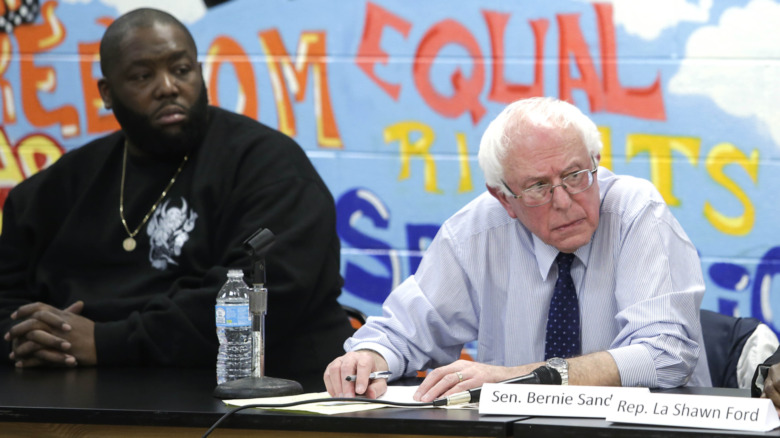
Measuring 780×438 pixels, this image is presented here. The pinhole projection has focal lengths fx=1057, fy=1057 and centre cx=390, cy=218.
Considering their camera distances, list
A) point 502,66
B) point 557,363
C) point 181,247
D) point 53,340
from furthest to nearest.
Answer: point 502,66 → point 181,247 → point 53,340 → point 557,363

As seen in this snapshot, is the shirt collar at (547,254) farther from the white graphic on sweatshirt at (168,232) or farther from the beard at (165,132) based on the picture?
the beard at (165,132)

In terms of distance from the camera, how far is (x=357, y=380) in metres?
2.18

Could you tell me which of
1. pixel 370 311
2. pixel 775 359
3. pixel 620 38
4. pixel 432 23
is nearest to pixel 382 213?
pixel 370 311

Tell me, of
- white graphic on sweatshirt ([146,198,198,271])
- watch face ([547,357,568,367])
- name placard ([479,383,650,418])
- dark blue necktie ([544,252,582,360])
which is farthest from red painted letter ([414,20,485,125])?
name placard ([479,383,650,418])

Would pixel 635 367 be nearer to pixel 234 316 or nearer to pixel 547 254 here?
pixel 547 254

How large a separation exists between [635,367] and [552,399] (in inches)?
16.8

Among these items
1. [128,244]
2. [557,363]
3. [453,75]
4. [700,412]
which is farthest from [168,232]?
[700,412]

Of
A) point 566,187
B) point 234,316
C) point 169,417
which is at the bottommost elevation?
point 169,417

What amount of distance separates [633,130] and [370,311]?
47.2 inches

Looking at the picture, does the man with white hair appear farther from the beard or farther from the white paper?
the beard

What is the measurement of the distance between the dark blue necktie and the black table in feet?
2.05

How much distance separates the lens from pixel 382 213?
4023 millimetres

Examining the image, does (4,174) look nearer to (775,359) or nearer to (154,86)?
(154,86)

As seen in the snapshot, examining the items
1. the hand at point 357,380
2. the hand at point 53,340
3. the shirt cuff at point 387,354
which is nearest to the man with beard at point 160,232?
the hand at point 53,340
